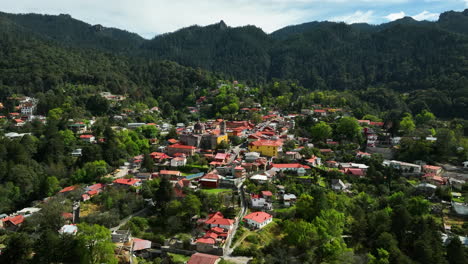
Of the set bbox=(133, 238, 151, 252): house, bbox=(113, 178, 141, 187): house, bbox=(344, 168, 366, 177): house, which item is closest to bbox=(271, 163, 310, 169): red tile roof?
bbox=(344, 168, 366, 177): house

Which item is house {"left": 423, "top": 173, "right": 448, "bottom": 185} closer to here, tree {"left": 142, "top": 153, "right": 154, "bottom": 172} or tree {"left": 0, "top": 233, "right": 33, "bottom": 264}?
tree {"left": 142, "top": 153, "right": 154, "bottom": 172}

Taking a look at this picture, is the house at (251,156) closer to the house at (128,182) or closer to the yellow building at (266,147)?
the yellow building at (266,147)

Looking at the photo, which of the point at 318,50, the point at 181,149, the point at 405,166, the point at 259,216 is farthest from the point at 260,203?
the point at 318,50

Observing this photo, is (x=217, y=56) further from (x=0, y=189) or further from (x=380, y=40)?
(x=0, y=189)

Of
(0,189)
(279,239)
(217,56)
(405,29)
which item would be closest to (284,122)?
(279,239)

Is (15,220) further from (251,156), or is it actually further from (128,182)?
(251,156)
